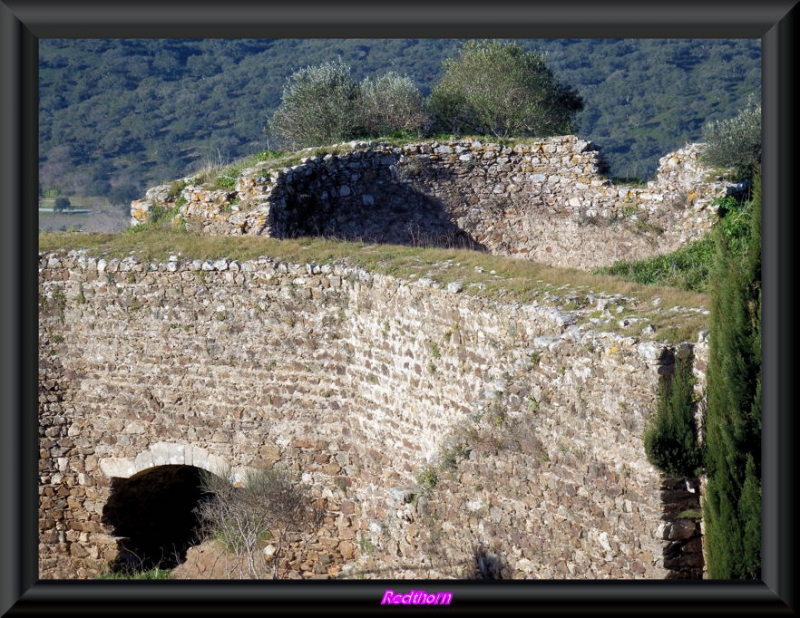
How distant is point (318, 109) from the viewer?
24.4 metres

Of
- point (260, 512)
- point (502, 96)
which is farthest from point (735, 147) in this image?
point (260, 512)

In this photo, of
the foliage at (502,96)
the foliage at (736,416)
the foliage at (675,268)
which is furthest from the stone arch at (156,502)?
the foliage at (502,96)

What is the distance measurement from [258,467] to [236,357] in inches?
58.6

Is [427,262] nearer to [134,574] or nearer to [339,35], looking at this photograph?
[134,574]

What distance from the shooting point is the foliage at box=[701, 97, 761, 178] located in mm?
18953

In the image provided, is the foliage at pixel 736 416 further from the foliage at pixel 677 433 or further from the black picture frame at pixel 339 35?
the black picture frame at pixel 339 35

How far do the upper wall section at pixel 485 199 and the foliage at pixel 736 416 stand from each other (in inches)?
416

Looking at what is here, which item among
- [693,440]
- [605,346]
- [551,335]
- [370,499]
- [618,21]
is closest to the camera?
[618,21]

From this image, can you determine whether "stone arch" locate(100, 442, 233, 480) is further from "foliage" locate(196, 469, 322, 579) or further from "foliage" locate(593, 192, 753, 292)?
"foliage" locate(593, 192, 753, 292)
